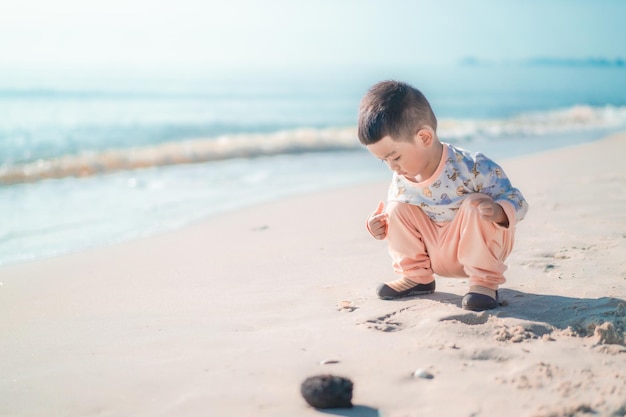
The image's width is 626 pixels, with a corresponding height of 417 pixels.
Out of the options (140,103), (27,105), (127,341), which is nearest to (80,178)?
(127,341)

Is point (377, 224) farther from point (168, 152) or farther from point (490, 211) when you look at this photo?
point (168, 152)

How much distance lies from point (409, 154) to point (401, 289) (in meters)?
0.65

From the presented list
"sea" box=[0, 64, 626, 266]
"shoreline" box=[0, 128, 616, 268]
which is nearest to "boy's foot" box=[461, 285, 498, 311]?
"sea" box=[0, 64, 626, 266]

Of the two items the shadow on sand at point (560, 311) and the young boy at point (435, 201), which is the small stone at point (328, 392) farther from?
the young boy at point (435, 201)

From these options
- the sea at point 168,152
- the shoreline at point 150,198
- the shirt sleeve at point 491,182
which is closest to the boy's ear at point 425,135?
the shirt sleeve at point 491,182

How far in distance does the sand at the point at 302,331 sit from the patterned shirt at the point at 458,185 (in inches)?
16.9

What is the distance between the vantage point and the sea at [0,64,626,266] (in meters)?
5.85

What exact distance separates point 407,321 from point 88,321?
1452 mm

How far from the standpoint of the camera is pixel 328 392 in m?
2.03

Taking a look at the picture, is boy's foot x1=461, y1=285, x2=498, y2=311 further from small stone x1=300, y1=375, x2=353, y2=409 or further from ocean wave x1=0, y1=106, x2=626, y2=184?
ocean wave x1=0, y1=106, x2=626, y2=184

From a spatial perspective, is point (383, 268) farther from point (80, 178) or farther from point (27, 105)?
point (27, 105)

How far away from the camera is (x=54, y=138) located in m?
15.2

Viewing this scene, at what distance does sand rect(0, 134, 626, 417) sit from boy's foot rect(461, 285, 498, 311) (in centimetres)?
5

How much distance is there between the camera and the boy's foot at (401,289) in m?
3.13
